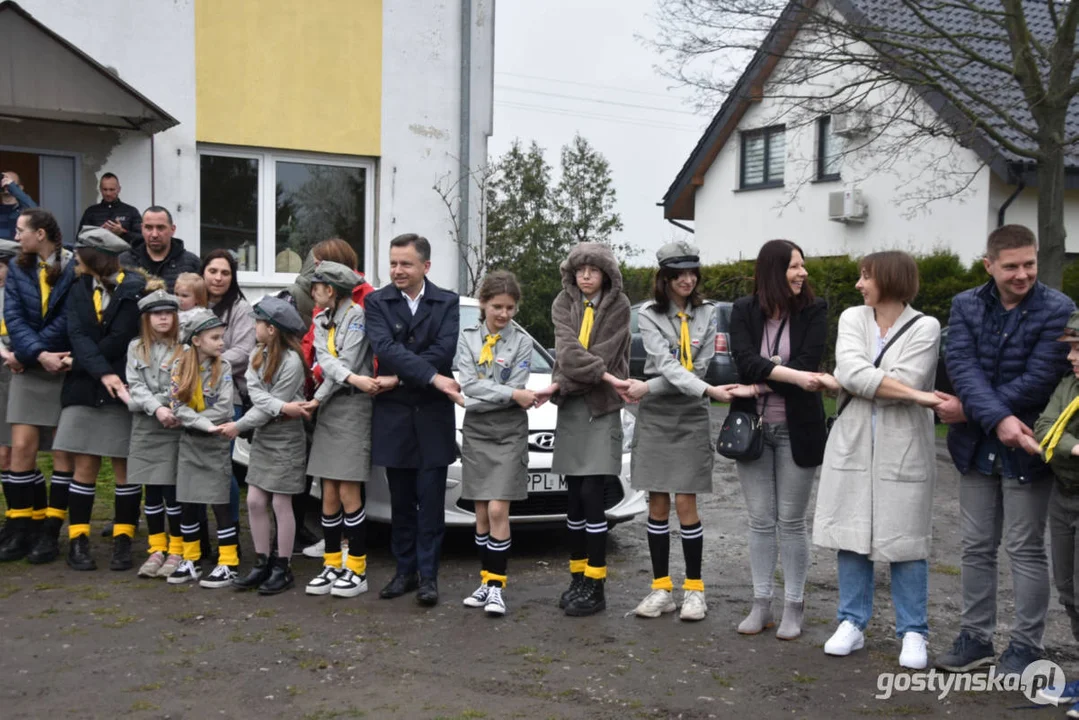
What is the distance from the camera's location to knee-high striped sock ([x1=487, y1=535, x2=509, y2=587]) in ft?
20.9

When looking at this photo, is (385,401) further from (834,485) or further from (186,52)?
(186,52)

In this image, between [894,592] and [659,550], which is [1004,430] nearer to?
[894,592]

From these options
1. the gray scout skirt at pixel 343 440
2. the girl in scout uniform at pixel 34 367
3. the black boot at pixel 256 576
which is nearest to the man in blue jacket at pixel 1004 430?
the gray scout skirt at pixel 343 440

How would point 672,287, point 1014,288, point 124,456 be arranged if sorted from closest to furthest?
point 1014,288 < point 672,287 < point 124,456

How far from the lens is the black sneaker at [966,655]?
206 inches

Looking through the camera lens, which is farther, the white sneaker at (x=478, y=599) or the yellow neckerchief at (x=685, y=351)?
the white sneaker at (x=478, y=599)

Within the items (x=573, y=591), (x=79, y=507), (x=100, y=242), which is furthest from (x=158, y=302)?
(x=573, y=591)

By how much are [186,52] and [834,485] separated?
9418 millimetres

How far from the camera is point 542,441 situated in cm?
763

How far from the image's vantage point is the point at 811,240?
2806cm

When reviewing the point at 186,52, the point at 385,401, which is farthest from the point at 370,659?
the point at 186,52

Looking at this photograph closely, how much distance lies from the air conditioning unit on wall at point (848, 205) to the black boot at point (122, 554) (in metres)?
21.9

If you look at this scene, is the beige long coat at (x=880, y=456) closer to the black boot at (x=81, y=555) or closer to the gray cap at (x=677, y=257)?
the gray cap at (x=677, y=257)

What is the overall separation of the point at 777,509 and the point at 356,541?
2.52 m
